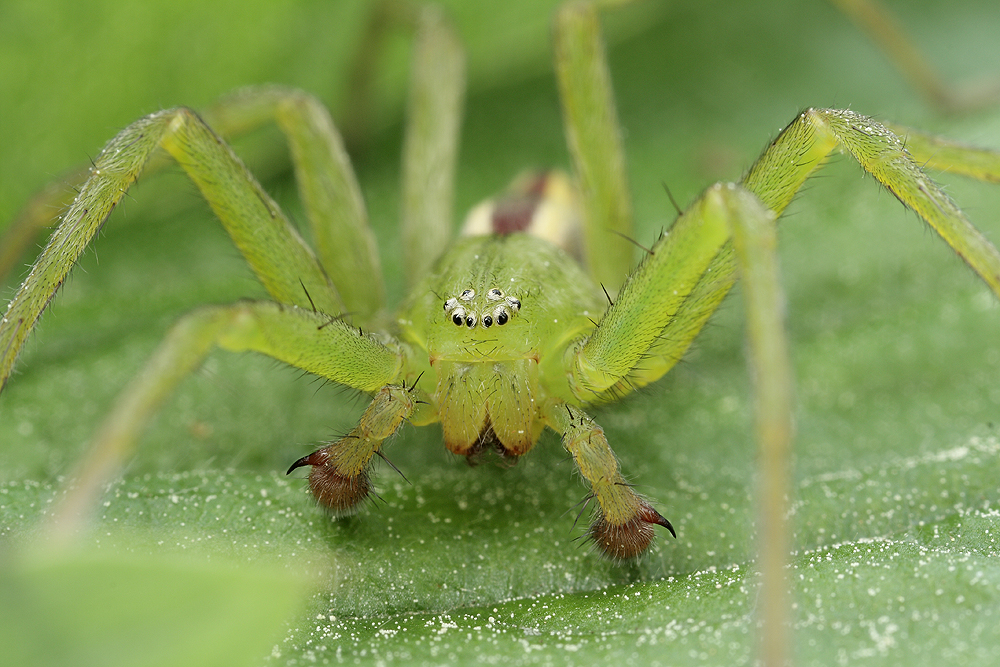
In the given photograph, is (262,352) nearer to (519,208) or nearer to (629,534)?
(629,534)

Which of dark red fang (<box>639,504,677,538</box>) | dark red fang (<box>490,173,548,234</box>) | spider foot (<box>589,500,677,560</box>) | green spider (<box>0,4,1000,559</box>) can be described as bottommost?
spider foot (<box>589,500,677,560</box>)

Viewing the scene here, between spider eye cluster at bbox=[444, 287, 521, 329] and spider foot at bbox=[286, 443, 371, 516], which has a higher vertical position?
spider eye cluster at bbox=[444, 287, 521, 329]

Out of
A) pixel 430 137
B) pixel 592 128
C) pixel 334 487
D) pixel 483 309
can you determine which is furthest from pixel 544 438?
pixel 430 137

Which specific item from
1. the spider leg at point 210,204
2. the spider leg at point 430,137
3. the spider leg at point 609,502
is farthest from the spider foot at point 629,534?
the spider leg at point 430,137

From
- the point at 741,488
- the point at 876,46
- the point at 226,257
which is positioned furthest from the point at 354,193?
the point at 876,46

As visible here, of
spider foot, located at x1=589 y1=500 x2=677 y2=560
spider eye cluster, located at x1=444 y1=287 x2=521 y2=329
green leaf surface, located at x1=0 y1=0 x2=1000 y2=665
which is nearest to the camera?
→ green leaf surface, located at x1=0 y1=0 x2=1000 y2=665

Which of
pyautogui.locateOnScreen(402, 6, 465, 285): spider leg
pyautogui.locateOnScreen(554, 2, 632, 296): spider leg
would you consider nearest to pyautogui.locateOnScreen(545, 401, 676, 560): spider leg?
pyautogui.locateOnScreen(554, 2, 632, 296): spider leg

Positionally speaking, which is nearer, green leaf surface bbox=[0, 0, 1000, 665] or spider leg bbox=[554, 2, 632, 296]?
green leaf surface bbox=[0, 0, 1000, 665]

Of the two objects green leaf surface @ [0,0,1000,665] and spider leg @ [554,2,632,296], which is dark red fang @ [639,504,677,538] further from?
spider leg @ [554,2,632,296]
